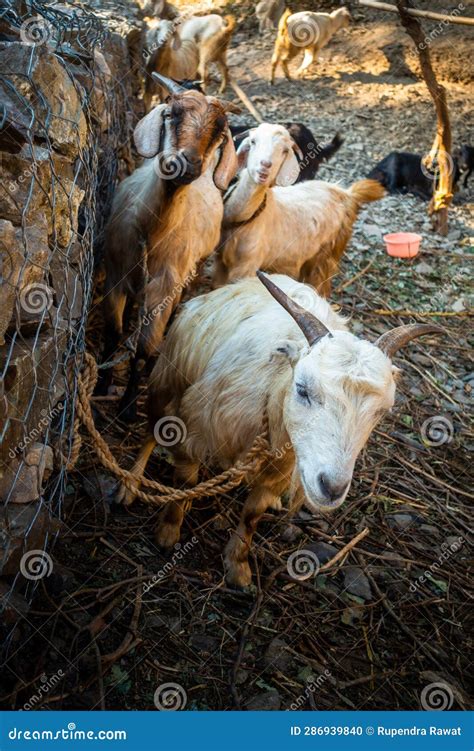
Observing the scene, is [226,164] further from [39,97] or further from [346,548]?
[346,548]

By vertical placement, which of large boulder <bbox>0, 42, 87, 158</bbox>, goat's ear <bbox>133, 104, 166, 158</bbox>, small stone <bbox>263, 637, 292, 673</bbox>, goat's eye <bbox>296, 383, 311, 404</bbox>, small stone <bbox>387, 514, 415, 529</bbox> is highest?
large boulder <bbox>0, 42, 87, 158</bbox>

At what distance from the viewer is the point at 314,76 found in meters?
13.6

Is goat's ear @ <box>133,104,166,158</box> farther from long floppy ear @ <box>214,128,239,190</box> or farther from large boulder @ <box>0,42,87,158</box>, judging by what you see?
large boulder @ <box>0,42,87,158</box>

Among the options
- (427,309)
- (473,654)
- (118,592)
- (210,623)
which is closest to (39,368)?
(118,592)

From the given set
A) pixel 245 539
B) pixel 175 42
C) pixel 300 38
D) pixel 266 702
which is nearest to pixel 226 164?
pixel 245 539

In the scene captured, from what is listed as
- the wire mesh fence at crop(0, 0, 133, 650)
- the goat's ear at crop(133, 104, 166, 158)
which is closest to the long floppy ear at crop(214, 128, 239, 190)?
the goat's ear at crop(133, 104, 166, 158)

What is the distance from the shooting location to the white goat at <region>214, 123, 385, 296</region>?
16.1 ft

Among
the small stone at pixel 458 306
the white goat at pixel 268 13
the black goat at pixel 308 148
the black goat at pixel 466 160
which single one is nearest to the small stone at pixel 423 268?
the small stone at pixel 458 306

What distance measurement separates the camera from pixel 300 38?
509 inches

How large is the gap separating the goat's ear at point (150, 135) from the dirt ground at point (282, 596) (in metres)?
1.25

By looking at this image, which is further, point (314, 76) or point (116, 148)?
point (314, 76)

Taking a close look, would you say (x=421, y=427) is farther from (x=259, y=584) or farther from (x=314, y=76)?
(x=314, y=76)

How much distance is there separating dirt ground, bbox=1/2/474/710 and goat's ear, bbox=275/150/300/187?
173 centimetres

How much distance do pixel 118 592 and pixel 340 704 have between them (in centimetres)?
101
